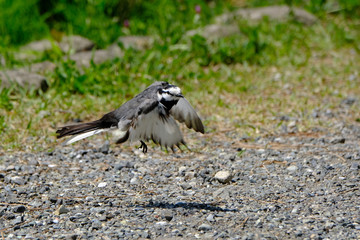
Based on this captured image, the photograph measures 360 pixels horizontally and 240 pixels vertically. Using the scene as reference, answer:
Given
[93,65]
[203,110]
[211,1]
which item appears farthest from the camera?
[211,1]

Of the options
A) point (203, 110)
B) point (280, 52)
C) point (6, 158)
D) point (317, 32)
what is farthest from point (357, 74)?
point (6, 158)

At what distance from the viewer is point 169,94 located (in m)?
3.80

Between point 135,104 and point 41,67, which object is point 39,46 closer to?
point 41,67

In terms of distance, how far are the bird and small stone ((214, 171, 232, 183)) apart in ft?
1.34

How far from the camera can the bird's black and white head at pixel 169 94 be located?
3770mm

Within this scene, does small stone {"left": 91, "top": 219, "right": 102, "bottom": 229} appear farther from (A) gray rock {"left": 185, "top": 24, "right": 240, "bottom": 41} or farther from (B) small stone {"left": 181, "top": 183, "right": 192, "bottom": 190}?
(A) gray rock {"left": 185, "top": 24, "right": 240, "bottom": 41}

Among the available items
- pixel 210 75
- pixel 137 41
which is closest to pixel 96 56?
pixel 137 41

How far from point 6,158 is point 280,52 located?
432 cm

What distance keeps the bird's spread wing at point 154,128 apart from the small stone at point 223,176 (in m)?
0.68

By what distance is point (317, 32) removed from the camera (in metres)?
8.63

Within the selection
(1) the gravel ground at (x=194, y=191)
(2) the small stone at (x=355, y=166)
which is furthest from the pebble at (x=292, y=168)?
(2) the small stone at (x=355, y=166)

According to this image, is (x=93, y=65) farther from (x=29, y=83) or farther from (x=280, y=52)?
(x=280, y=52)

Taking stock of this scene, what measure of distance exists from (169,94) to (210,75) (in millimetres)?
3156

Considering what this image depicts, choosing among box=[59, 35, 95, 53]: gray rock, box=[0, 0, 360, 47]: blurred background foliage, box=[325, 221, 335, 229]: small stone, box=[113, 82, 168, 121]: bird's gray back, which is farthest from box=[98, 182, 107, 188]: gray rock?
box=[0, 0, 360, 47]: blurred background foliage
